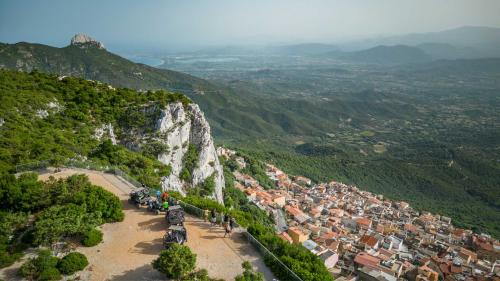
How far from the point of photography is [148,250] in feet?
49.4

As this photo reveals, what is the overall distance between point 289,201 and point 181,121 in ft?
104

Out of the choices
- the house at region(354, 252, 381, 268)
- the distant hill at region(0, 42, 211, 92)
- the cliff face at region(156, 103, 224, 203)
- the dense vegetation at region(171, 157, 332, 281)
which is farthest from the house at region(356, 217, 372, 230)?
the distant hill at region(0, 42, 211, 92)

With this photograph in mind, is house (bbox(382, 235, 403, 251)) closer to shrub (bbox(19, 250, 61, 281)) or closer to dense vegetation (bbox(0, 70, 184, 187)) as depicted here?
dense vegetation (bbox(0, 70, 184, 187))

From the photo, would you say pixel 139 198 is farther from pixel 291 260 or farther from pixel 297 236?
pixel 297 236

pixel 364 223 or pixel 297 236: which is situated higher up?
pixel 297 236

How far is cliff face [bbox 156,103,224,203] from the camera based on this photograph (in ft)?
120

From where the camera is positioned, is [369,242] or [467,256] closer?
[369,242]

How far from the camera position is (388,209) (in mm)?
70062

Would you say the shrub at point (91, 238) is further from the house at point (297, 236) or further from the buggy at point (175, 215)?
the house at point (297, 236)

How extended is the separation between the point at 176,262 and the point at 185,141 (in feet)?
92.5

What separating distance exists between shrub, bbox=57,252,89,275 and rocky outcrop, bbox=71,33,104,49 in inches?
7384

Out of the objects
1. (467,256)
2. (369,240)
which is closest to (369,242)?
(369,240)

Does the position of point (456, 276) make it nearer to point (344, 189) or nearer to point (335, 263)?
point (335, 263)

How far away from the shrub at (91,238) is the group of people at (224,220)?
17.4ft
